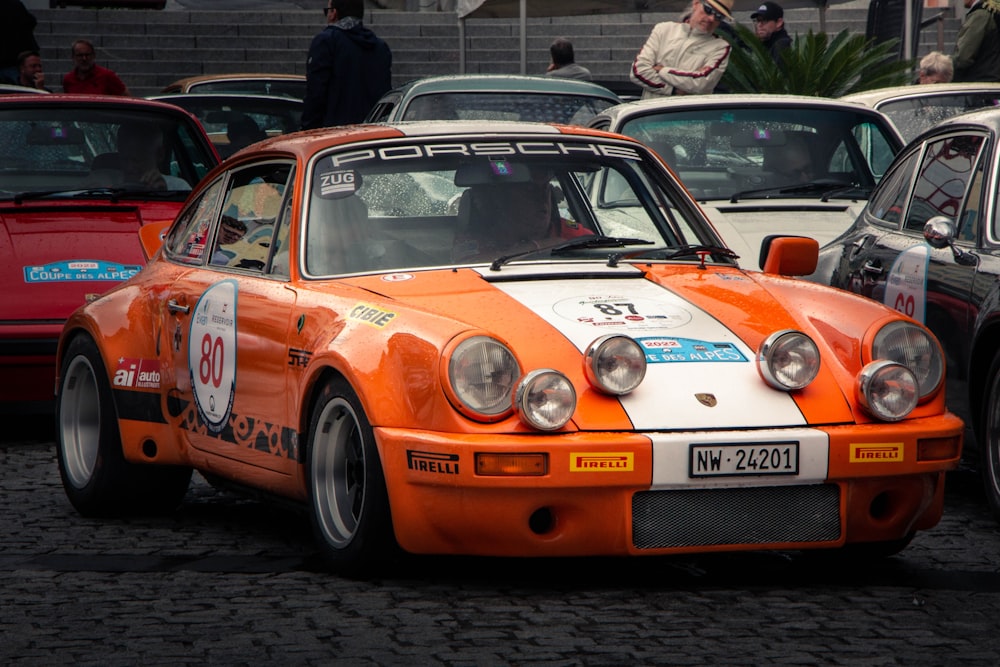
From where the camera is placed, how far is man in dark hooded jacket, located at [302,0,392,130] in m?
14.4

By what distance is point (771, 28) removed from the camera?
1641 cm

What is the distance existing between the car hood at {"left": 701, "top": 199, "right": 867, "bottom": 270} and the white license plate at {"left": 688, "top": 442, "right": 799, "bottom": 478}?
4.46 m

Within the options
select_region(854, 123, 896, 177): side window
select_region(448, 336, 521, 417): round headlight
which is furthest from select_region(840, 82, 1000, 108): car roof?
select_region(448, 336, 521, 417): round headlight

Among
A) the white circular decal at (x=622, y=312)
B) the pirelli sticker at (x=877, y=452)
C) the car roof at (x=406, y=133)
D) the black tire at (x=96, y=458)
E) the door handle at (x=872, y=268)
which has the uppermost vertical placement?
the car roof at (x=406, y=133)

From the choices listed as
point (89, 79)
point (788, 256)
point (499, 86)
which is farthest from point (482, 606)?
point (89, 79)

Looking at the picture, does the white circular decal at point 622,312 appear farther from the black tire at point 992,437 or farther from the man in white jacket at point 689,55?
the man in white jacket at point 689,55

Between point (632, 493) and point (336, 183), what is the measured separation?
1798mm

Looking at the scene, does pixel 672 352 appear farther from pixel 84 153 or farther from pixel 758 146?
pixel 758 146

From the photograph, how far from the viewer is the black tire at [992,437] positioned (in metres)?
6.57

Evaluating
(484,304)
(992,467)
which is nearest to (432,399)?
(484,304)

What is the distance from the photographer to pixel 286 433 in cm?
596

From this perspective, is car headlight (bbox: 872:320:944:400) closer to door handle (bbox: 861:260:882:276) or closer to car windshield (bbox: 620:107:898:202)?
door handle (bbox: 861:260:882:276)

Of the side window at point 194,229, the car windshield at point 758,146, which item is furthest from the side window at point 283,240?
the car windshield at point 758,146

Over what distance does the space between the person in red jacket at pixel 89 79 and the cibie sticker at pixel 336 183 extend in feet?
40.7
